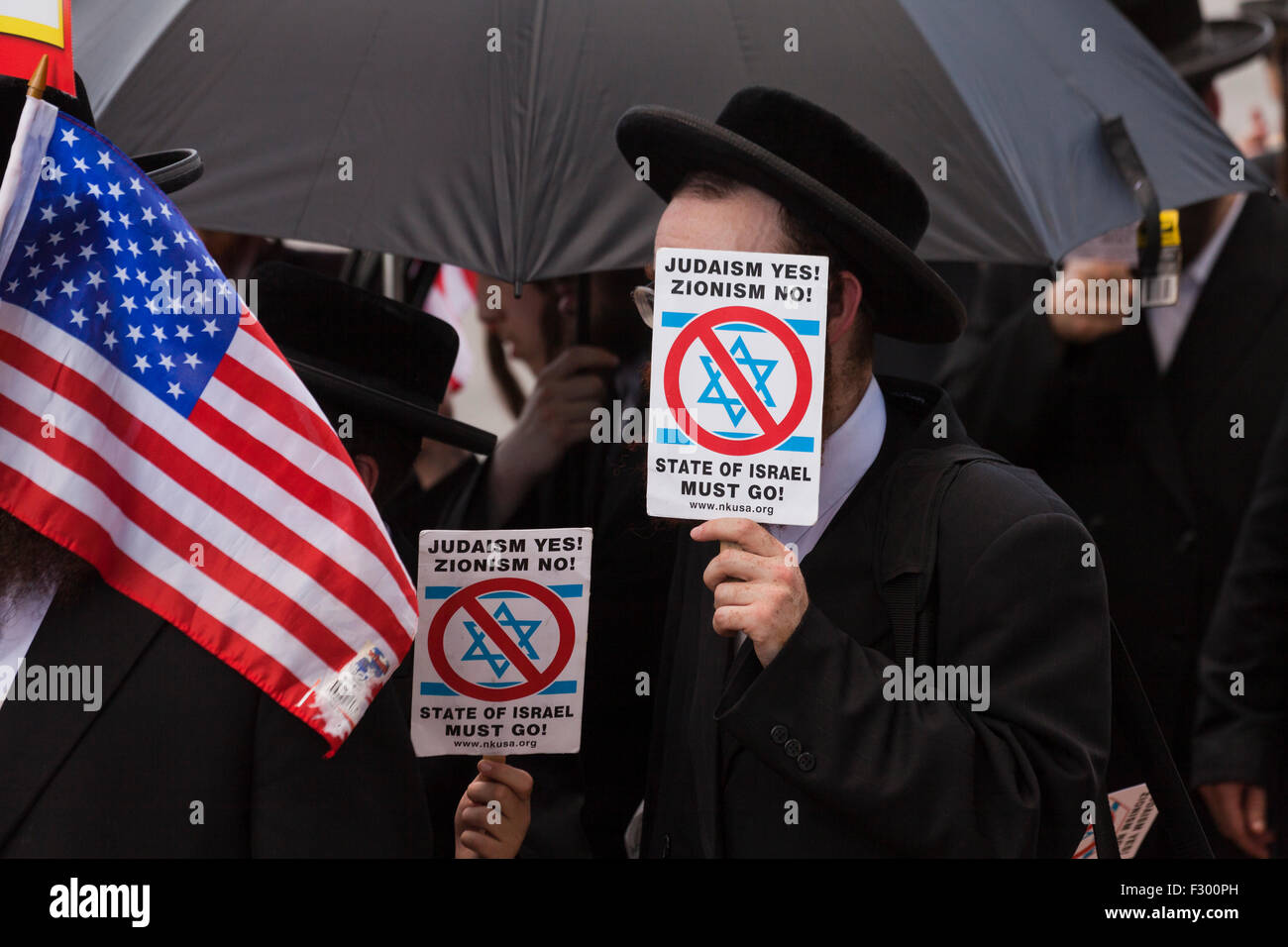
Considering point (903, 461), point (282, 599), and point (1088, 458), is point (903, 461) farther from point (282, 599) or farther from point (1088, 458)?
point (1088, 458)

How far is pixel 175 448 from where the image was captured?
9.23 ft

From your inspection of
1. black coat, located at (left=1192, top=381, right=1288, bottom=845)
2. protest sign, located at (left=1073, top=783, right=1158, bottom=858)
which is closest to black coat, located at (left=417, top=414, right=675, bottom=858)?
protest sign, located at (left=1073, top=783, right=1158, bottom=858)

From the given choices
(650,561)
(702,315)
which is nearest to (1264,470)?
(650,561)

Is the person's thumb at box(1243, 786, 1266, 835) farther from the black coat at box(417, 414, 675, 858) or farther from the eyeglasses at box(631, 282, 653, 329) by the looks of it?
the eyeglasses at box(631, 282, 653, 329)

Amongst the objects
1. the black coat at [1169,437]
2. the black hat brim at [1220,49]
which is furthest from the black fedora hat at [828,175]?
the black hat brim at [1220,49]

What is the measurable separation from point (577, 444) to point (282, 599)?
1.61 metres

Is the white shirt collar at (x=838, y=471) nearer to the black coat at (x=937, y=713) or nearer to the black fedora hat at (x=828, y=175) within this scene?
the black coat at (x=937, y=713)

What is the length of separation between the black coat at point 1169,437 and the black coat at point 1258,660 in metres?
0.62

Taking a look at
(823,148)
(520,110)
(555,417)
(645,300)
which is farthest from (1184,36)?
(645,300)

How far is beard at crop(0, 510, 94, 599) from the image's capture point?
2.71 m

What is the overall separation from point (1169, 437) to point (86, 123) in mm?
3638

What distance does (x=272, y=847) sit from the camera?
262 centimetres

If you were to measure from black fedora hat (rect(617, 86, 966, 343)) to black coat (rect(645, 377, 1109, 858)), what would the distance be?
0.97 feet

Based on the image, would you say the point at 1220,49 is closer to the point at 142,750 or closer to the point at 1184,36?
the point at 1184,36
